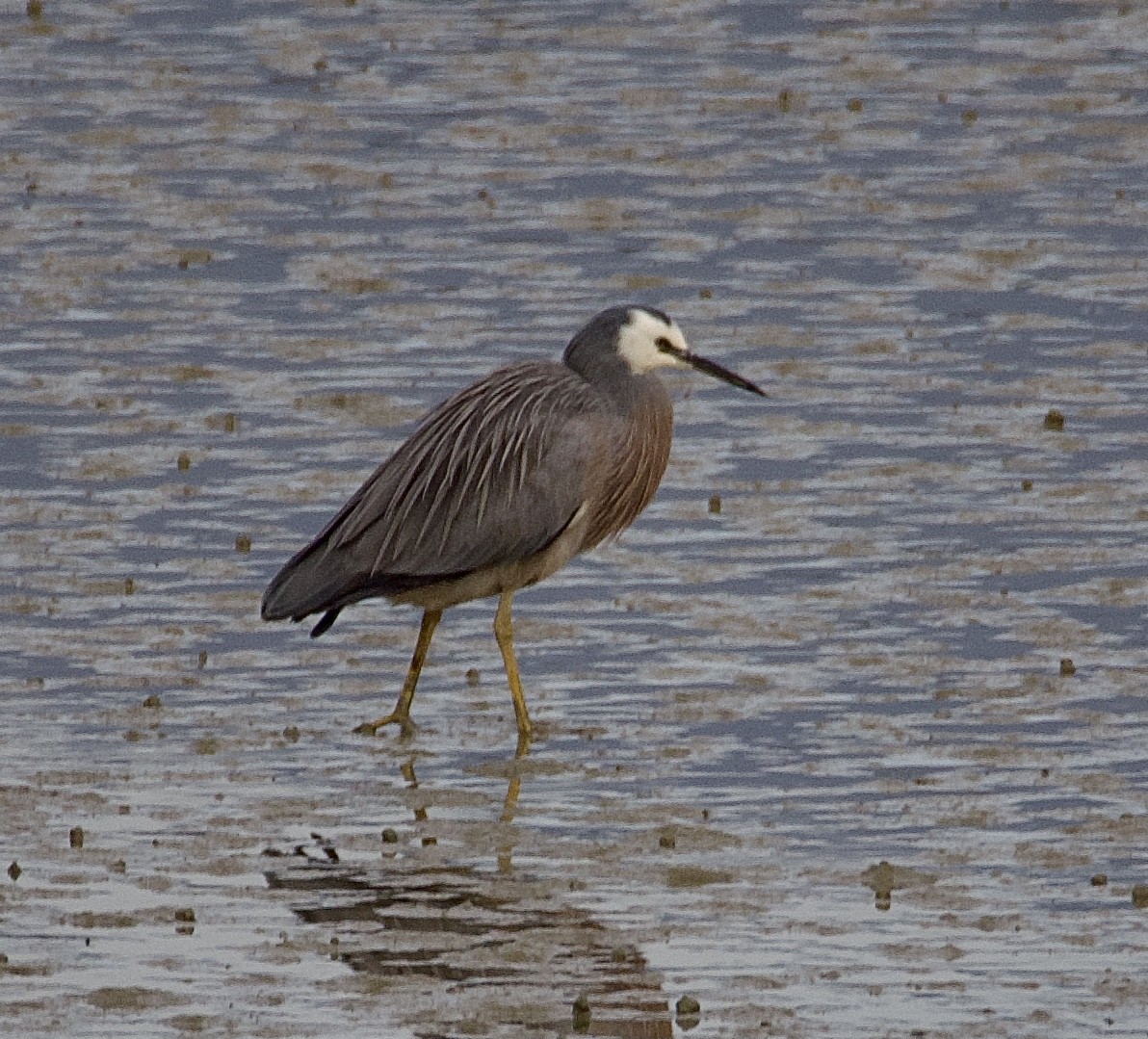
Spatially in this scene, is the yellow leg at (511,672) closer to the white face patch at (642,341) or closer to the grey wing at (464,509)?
the grey wing at (464,509)

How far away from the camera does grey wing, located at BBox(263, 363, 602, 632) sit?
40.2 ft

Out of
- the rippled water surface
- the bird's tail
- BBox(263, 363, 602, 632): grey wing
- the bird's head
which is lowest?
the rippled water surface

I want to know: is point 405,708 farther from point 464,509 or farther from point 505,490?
point 505,490

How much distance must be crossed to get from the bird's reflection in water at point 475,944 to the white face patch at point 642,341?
96.5 inches

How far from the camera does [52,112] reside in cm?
2577

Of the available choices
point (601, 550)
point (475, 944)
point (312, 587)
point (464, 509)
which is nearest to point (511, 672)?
→ point (464, 509)

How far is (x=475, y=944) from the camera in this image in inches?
374

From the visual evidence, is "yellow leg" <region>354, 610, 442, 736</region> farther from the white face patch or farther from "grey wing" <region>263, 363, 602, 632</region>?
the white face patch

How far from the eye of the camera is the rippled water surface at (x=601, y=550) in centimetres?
948

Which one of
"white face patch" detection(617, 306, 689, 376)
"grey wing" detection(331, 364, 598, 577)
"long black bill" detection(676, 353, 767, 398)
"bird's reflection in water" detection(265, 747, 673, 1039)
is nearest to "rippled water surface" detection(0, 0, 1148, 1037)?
"bird's reflection in water" detection(265, 747, 673, 1039)

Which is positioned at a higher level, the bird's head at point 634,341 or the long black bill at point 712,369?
the bird's head at point 634,341

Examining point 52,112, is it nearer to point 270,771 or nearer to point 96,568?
point 96,568

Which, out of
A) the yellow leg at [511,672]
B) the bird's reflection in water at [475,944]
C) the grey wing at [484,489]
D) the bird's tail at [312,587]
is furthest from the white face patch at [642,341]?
the bird's reflection in water at [475,944]

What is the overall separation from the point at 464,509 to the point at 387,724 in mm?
908
